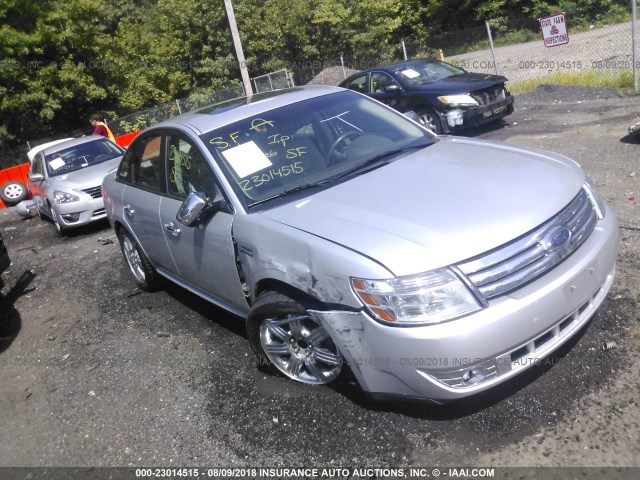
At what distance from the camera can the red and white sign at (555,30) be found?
12.1 metres

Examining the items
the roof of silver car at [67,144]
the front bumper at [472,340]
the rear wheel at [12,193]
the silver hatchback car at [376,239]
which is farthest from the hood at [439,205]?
the rear wheel at [12,193]

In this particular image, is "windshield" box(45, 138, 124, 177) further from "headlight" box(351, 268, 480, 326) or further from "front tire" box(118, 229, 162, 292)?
"headlight" box(351, 268, 480, 326)

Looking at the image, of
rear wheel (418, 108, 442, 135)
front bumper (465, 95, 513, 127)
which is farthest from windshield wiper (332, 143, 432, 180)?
rear wheel (418, 108, 442, 135)

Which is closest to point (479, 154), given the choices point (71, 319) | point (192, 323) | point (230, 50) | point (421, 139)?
point (421, 139)

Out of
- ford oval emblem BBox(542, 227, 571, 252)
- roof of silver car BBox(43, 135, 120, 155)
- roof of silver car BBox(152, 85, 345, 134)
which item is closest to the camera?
ford oval emblem BBox(542, 227, 571, 252)

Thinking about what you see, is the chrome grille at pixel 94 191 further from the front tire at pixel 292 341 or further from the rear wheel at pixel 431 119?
the front tire at pixel 292 341

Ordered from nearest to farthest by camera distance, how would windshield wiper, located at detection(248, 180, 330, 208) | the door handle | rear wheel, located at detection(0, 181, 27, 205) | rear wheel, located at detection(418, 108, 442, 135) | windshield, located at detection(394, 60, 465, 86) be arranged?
windshield wiper, located at detection(248, 180, 330, 208) → the door handle → rear wheel, located at detection(418, 108, 442, 135) → windshield, located at detection(394, 60, 465, 86) → rear wheel, located at detection(0, 181, 27, 205)

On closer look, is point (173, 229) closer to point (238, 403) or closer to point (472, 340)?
point (238, 403)

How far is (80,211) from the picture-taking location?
9.16m

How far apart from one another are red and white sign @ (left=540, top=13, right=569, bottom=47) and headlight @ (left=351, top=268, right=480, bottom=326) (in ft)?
36.6

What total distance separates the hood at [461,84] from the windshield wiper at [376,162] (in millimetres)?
6660

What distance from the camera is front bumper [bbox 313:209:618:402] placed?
273 centimetres

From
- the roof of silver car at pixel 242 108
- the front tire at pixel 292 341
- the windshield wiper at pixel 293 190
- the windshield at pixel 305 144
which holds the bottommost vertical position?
the front tire at pixel 292 341

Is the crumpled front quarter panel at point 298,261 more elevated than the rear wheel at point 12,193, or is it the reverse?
the crumpled front quarter panel at point 298,261
